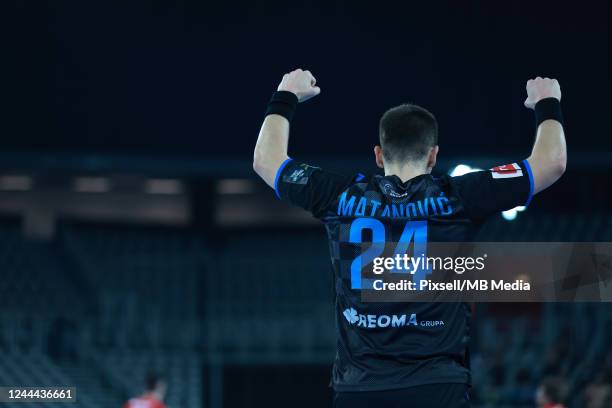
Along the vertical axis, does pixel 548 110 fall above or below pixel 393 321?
above

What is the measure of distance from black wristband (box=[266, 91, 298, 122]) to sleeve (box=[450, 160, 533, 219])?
639mm

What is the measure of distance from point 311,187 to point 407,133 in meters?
0.36

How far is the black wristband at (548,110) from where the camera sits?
268 centimetres

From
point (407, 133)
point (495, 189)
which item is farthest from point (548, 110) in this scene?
point (407, 133)

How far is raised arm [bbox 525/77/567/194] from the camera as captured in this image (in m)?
2.51

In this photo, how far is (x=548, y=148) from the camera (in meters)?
2.53

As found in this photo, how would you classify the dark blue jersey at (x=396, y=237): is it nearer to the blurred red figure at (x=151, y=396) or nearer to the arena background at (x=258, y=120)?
the blurred red figure at (x=151, y=396)

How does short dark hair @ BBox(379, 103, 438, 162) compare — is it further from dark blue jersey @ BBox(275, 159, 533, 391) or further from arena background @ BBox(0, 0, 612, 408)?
arena background @ BBox(0, 0, 612, 408)

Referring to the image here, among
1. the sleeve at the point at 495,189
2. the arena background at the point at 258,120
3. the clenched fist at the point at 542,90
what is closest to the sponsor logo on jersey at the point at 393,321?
the sleeve at the point at 495,189

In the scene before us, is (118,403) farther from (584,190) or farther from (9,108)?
(584,190)

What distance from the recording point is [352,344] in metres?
2.56

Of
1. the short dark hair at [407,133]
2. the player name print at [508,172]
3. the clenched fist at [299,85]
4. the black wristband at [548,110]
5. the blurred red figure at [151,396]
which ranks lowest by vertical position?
the blurred red figure at [151,396]

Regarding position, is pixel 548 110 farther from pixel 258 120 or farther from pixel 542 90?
pixel 258 120

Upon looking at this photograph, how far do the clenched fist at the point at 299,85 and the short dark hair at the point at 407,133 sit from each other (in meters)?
0.42
